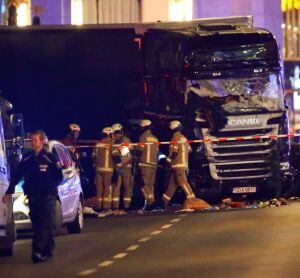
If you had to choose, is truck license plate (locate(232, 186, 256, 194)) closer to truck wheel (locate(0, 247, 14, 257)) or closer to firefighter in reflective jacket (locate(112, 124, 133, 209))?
firefighter in reflective jacket (locate(112, 124, 133, 209))

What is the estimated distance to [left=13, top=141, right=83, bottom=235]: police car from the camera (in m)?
21.3

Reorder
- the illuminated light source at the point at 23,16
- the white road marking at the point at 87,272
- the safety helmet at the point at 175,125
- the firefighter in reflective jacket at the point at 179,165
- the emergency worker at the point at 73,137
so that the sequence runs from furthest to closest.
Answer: the illuminated light source at the point at 23,16 < the emergency worker at the point at 73,137 < the safety helmet at the point at 175,125 < the firefighter in reflective jacket at the point at 179,165 < the white road marking at the point at 87,272

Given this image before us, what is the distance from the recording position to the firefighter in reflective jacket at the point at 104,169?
28062mm

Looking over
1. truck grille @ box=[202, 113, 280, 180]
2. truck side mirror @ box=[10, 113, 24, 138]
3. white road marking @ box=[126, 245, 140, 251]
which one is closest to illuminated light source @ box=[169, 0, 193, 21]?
truck grille @ box=[202, 113, 280, 180]

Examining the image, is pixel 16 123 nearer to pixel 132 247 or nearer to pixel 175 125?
pixel 132 247

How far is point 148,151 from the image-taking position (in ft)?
92.2

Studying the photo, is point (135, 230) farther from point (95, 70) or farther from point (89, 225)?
point (95, 70)

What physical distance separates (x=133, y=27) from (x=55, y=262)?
13.2m

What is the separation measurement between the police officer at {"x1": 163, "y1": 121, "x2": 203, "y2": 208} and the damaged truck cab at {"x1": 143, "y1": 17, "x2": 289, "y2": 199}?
0.75 meters

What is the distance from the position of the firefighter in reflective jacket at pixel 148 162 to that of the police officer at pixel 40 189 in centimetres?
1004

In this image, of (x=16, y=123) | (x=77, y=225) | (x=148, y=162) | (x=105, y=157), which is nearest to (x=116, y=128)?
(x=105, y=157)

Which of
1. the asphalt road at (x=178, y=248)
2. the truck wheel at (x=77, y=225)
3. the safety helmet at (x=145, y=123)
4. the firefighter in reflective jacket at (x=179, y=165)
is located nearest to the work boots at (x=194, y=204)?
the firefighter in reflective jacket at (x=179, y=165)

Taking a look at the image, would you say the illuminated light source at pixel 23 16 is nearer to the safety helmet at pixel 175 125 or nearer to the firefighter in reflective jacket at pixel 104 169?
the firefighter in reflective jacket at pixel 104 169

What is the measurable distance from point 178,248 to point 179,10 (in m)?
25.9
